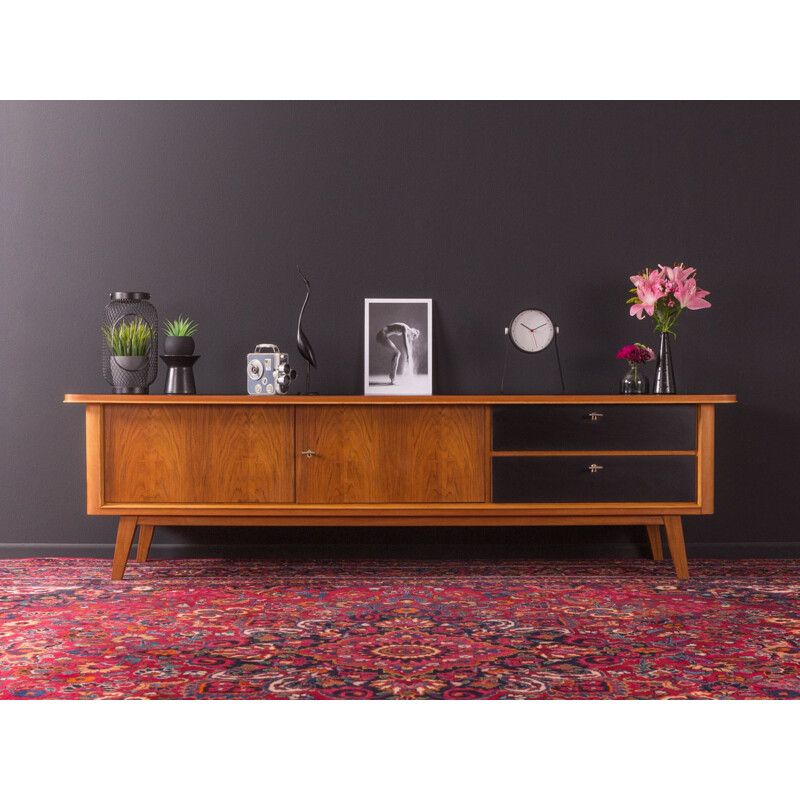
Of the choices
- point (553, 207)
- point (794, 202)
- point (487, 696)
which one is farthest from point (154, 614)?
point (794, 202)

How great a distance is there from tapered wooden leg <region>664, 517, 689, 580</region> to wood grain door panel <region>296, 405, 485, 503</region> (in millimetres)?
745

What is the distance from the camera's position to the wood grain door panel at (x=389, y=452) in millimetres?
2777

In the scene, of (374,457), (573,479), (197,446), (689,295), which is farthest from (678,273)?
(197,446)

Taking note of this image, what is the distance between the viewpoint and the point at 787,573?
9.94 feet

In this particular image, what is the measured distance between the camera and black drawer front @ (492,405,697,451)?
279cm

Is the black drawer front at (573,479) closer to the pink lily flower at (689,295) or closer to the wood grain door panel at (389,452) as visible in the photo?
the wood grain door panel at (389,452)

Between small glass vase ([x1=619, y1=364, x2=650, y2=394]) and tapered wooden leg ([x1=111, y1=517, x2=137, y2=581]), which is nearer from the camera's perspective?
tapered wooden leg ([x1=111, y1=517, x2=137, y2=581])

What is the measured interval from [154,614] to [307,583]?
600 mm

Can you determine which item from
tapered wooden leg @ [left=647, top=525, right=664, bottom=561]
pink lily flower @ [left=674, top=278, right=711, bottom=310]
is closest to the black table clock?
pink lily flower @ [left=674, top=278, right=711, bottom=310]

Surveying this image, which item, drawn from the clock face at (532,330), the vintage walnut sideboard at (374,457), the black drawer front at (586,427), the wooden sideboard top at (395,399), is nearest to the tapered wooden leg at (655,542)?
the vintage walnut sideboard at (374,457)

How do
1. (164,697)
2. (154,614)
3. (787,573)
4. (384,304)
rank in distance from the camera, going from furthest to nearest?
(384,304) → (787,573) → (154,614) → (164,697)

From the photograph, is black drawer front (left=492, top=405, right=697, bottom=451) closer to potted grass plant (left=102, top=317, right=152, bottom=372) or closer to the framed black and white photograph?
the framed black and white photograph

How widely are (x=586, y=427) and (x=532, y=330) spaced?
59cm

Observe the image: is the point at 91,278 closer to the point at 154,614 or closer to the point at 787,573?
the point at 154,614
